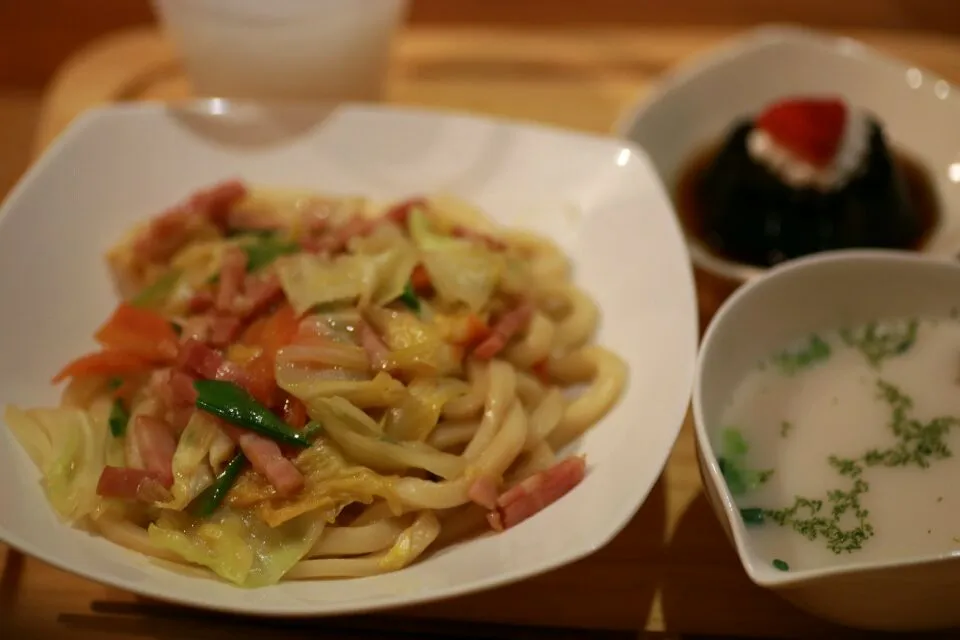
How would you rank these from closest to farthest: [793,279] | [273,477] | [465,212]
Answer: [273,477] → [793,279] → [465,212]

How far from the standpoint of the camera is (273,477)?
4.76ft

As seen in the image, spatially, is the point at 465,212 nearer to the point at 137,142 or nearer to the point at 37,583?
the point at 137,142

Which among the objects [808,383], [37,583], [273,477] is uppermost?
[273,477]

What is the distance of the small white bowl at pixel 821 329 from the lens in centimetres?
124

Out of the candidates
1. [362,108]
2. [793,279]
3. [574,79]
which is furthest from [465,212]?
[574,79]

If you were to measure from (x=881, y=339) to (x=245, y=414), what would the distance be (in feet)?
4.34

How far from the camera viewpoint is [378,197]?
7.32ft

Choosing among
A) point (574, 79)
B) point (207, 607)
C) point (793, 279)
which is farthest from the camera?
point (574, 79)

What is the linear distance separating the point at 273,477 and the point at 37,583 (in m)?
0.54

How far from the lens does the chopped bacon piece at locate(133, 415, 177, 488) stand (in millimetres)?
1504

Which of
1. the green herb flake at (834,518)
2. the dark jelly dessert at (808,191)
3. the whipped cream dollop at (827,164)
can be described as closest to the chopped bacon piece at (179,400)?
the green herb flake at (834,518)

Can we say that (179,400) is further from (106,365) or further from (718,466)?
(718,466)

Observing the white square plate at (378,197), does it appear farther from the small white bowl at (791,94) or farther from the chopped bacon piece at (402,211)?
the small white bowl at (791,94)

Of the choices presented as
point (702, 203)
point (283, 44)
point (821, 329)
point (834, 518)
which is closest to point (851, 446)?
point (834, 518)
